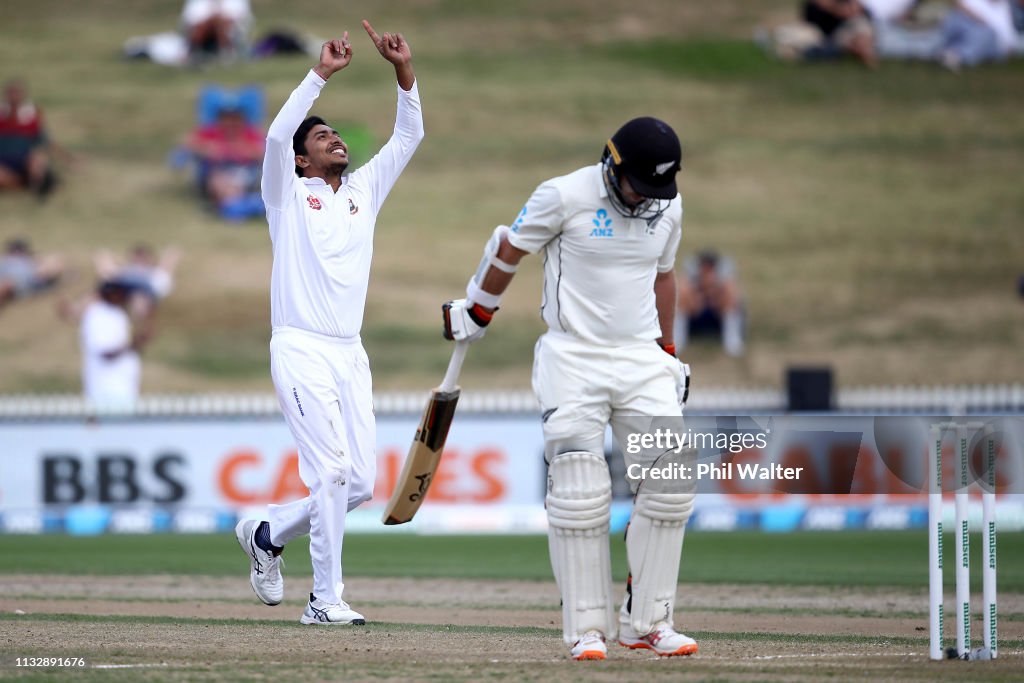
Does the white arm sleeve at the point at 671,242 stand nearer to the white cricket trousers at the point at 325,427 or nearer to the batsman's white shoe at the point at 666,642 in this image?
the batsman's white shoe at the point at 666,642

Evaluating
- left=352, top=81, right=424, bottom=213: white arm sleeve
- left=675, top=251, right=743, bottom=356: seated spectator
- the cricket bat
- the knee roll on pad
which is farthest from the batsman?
left=675, top=251, right=743, bottom=356: seated spectator

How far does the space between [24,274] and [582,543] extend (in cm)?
2439

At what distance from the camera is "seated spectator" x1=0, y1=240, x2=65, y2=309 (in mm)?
28672

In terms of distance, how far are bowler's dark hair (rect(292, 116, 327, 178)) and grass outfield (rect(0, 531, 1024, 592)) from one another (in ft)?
13.6

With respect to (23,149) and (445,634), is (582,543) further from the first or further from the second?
(23,149)

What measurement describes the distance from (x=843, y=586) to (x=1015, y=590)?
1.07 metres

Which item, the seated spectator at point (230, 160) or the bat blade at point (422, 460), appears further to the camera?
the seated spectator at point (230, 160)

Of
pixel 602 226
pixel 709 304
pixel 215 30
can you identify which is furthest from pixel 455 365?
pixel 215 30

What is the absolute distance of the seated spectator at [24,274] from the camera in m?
28.7

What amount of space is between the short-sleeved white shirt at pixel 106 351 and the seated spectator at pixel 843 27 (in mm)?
20734

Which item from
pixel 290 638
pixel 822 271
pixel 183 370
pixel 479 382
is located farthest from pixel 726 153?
pixel 290 638

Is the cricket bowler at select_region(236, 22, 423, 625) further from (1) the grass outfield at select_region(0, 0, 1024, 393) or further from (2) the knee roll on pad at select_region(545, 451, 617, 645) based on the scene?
(1) the grass outfield at select_region(0, 0, 1024, 393)

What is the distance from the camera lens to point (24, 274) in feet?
94.4

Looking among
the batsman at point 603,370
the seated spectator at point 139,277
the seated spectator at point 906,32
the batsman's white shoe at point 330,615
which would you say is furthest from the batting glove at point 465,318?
the seated spectator at point 906,32
